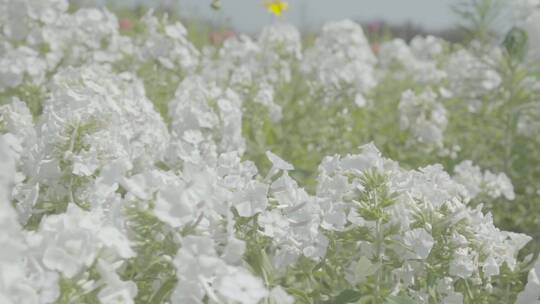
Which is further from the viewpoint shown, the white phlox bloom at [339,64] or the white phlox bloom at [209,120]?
the white phlox bloom at [339,64]

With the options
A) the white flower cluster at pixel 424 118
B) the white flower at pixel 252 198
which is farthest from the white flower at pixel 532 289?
the white flower cluster at pixel 424 118

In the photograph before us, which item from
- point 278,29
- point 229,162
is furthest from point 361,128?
point 229,162

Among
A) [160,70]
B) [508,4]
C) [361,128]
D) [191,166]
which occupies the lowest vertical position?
A: [361,128]

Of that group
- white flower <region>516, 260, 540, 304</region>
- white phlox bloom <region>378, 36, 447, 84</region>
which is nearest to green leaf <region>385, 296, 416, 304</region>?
white flower <region>516, 260, 540, 304</region>

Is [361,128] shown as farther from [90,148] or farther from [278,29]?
[90,148]

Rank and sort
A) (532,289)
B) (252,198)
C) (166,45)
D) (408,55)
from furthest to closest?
(408,55) → (166,45) → (532,289) → (252,198)

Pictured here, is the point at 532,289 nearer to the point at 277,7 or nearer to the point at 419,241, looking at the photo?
the point at 419,241

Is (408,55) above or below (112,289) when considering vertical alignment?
below

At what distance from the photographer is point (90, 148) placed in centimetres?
217

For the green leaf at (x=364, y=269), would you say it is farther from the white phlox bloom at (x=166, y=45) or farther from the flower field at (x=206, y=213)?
the white phlox bloom at (x=166, y=45)

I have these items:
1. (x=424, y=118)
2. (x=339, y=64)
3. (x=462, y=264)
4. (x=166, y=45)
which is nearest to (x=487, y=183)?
(x=424, y=118)

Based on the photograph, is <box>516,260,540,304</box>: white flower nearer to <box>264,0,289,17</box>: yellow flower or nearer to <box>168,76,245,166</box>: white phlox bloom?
<box>168,76,245,166</box>: white phlox bloom

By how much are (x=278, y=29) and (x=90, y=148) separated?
411 cm

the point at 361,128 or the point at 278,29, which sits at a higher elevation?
the point at 278,29
